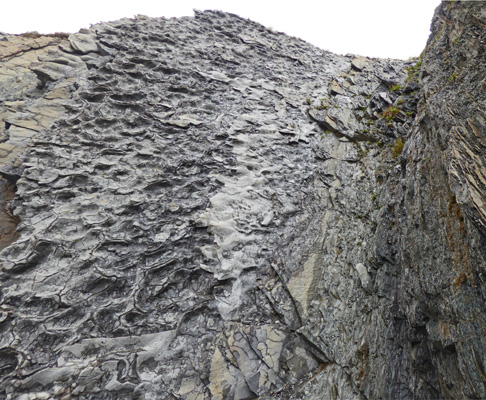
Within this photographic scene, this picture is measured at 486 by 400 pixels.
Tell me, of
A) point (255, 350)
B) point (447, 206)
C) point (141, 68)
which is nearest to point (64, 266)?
point (255, 350)

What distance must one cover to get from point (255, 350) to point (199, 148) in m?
6.25

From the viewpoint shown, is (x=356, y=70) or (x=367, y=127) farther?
(x=356, y=70)

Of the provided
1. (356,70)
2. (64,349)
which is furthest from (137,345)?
(356,70)

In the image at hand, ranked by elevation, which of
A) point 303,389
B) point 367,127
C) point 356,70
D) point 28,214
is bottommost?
point 303,389

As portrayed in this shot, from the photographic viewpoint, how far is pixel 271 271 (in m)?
6.82

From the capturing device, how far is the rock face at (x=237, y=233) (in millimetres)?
4613

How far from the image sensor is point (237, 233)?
736cm

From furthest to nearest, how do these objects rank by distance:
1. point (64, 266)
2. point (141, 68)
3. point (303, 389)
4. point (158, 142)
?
point (141, 68) < point (158, 142) < point (64, 266) < point (303, 389)

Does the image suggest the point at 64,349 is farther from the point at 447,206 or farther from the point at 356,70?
the point at 356,70

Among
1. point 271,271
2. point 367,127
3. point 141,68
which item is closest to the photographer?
point 271,271

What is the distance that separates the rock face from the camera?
461 cm

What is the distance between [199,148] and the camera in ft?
31.3

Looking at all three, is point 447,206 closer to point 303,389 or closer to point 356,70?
point 303,389

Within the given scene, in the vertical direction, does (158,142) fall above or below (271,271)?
above
